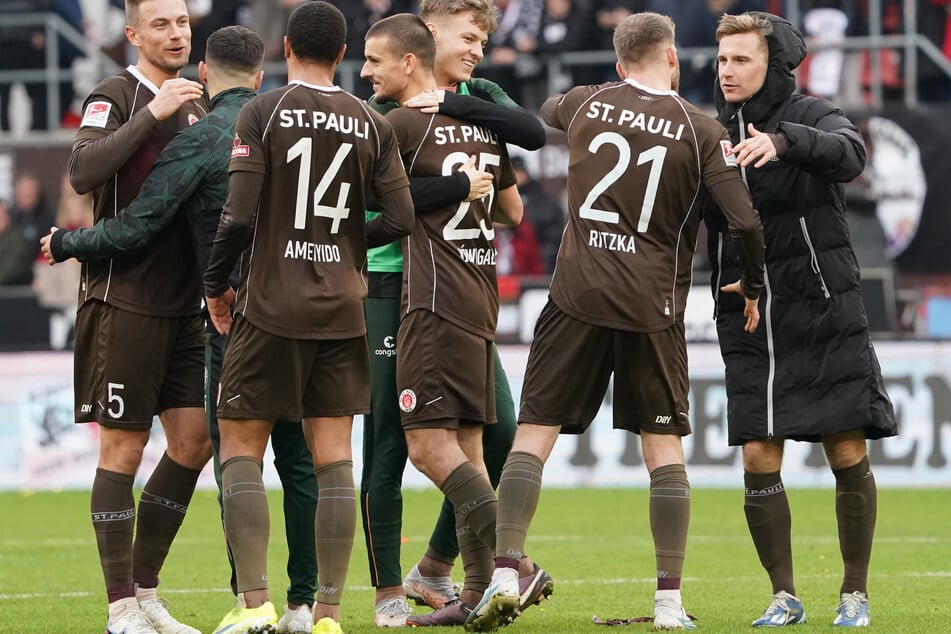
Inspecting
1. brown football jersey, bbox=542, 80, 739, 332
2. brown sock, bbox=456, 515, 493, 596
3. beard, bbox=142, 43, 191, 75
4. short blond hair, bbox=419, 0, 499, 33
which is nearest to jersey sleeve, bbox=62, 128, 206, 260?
beard, bbox=142, 43, 191, 75

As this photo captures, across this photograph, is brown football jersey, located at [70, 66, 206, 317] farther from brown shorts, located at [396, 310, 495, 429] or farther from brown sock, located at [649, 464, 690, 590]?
brown sock, located at [649, 464, 690, 590]

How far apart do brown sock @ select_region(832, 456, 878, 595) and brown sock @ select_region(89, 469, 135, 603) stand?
2853mm

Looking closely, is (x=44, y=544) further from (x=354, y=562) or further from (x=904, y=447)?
(x=904, y=447)

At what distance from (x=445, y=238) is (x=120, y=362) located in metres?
1.36

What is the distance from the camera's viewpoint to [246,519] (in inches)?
215

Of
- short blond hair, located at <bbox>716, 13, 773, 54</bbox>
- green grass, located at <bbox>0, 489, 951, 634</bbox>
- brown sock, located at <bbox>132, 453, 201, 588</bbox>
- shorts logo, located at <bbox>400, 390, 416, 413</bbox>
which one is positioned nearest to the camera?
shorts logo, located at <bbox>400, 390, 416, 413</bbox>

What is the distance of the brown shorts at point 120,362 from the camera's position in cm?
579

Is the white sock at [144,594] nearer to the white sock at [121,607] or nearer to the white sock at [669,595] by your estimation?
the white sock at [121,607]

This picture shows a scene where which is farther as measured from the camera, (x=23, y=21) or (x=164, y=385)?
(x=23, y=21)

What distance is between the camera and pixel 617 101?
5.95 m

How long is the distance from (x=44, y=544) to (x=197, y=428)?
455cm

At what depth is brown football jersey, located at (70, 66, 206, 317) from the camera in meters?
5.82

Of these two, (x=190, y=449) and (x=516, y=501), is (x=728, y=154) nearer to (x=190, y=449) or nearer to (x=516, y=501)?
(x=516, y=501)

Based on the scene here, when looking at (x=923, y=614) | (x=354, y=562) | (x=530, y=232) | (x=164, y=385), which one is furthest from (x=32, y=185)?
(x=923, y=614)
